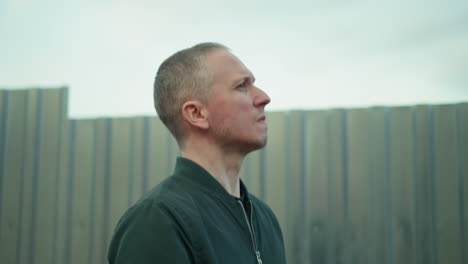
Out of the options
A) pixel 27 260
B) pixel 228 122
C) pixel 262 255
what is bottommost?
pixel 27 260

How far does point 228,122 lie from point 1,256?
2118 millimetres

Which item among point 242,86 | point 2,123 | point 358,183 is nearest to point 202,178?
point 242,86

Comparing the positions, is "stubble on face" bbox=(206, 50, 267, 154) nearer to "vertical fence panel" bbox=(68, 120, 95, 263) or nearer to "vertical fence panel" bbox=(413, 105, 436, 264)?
"vertical fence panel" bbox=(413, 105, 436, 264)

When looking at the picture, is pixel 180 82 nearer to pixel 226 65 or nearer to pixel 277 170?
pixel 226 65

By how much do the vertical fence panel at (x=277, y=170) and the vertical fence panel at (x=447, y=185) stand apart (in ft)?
2.63

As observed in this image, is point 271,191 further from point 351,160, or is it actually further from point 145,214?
point 145,214

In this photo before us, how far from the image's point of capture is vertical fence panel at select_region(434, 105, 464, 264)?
2.29m

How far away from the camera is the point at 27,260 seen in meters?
2.64

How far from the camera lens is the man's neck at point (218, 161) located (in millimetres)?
1295

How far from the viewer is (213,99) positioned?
1.31m

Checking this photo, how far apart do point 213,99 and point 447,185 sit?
1616 mm

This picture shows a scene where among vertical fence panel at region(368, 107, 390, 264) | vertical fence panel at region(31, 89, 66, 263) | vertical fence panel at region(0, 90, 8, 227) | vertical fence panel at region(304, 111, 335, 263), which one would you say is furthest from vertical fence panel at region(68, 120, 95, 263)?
vertical fence panel at region(368, 107, 390, 264)

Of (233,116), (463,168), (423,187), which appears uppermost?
(233,116)

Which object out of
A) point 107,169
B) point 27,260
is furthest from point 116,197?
point 27,260
